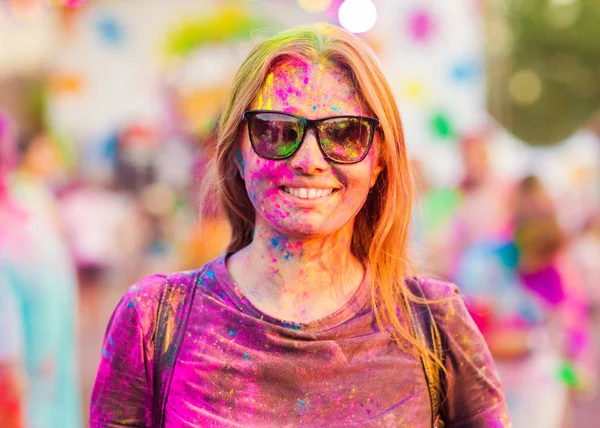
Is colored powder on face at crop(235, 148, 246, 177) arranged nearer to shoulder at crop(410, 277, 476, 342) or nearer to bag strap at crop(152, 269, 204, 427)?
bag strap at crop(152, 269, 204, 427)

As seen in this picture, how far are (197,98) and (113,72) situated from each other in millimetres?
902

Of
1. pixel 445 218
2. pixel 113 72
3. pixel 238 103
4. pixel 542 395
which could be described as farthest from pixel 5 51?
pixel 238 103

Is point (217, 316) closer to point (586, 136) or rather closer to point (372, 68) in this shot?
point (372, 68)

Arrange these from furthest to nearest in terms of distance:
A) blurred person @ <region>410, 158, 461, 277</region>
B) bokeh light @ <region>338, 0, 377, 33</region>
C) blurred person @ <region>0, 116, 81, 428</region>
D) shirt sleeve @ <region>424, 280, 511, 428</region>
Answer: blurred person @ <region>410, 158, 461, 277</region> → bokeh light @ <region>338, 0, 377, 33</region> → blurred person @ <region>0, 116, 81, 428</region> → shirt sleeve @ <region>424, 280, 511, 428</region>

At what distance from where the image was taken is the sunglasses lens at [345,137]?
1861 mm

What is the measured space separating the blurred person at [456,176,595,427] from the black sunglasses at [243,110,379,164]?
2.90 m

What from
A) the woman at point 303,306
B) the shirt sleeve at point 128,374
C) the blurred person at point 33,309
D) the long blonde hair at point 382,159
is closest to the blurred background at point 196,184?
the blurred person at point 33,309

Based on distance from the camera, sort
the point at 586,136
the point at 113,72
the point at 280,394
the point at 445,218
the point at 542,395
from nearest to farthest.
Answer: the point at 280,394, the point at 542,395, the point at 445,218, the point at 113,72, the point at 586,136

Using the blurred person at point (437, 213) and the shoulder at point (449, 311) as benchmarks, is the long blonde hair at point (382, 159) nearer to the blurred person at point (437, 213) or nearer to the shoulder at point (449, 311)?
the shoulder at point (449, 311)

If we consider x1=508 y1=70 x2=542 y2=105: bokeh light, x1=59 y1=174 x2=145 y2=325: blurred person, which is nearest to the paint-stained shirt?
x1=59 y1=174 x2=145 y2=325: blurred person

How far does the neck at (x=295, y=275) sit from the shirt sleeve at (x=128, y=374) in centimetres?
24

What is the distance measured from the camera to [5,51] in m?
14.1

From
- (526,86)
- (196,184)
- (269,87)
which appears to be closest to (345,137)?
(269,87)

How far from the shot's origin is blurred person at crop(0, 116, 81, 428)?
4.55 meters
